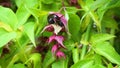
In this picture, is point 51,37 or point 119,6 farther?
point 119,6

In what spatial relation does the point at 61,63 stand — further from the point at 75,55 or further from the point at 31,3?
the point at 31,3

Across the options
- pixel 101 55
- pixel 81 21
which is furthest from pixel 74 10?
pixel 101 55

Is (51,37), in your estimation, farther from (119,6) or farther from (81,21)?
(119,6)

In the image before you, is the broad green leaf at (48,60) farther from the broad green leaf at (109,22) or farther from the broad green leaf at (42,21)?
the broad green leaf at (109,22)

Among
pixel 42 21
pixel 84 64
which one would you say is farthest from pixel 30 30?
pixel 84 64

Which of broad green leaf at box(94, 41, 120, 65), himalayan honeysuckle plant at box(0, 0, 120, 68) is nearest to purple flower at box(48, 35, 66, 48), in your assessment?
himalayan honeysuckle plant at box(0, 0, 120, 68)

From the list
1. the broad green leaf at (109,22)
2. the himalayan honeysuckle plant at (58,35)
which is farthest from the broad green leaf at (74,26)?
the broad green leaf at (109,22)
